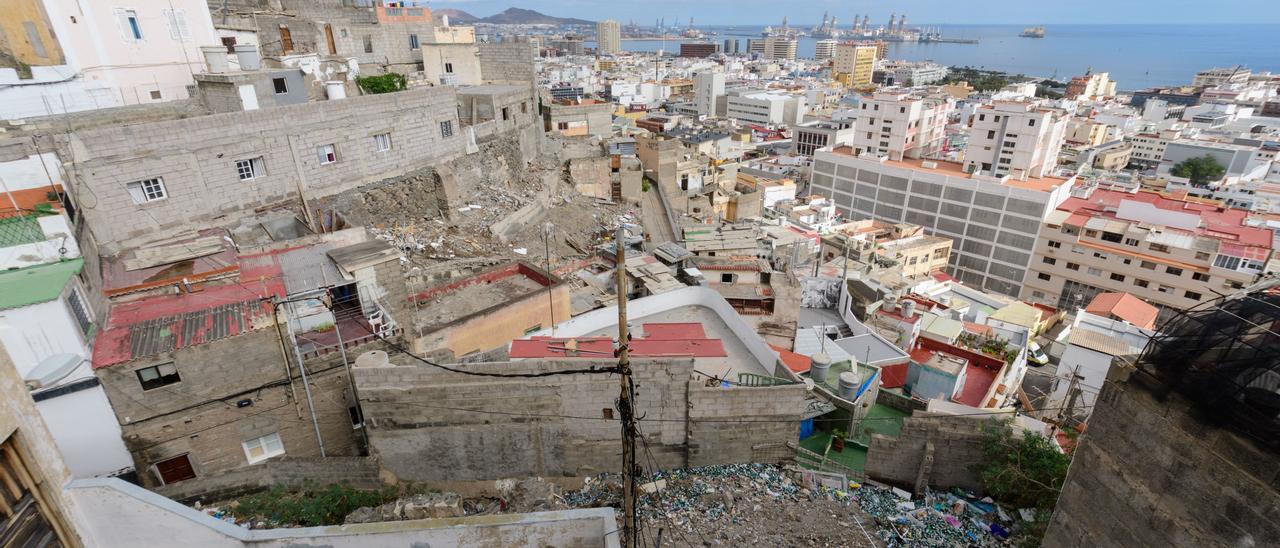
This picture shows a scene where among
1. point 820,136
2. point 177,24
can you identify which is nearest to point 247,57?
point 177,24

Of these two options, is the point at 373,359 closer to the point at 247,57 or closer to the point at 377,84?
the point at 247,57

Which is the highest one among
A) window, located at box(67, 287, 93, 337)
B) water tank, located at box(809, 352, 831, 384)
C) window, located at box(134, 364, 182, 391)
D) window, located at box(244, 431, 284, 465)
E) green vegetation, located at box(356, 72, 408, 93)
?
green vegetation, located at box(356, 72, 408, 93)

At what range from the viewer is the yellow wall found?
1706 cm

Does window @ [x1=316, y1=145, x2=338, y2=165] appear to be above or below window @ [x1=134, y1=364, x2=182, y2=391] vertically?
above

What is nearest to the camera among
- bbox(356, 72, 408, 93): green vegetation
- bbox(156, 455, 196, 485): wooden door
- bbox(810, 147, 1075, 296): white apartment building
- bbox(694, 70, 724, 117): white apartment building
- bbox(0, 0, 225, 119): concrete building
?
bbox(156, 455, 196, 485): wooden door

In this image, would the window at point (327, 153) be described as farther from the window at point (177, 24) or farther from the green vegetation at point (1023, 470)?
the green vegetation at point (1023, 470)

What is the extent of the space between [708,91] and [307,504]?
367 ft

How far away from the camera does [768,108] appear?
343 ft

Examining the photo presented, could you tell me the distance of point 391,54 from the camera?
32750 millimetres

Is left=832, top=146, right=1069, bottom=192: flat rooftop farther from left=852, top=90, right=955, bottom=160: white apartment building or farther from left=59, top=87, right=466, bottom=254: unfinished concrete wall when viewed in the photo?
left=59, top=87, right=466, bottom=254: unfinished concrete wall

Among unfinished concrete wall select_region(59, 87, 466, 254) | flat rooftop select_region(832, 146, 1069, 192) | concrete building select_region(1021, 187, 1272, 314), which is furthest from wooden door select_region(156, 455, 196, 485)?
flat rooftop select_region(832, 146, 1069, 192)

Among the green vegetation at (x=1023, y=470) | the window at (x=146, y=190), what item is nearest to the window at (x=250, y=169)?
the window at (x=146, y=190)

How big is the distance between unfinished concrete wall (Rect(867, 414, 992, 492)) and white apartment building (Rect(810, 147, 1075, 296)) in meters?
42.1

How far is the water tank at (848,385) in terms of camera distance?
1295 centimetres
